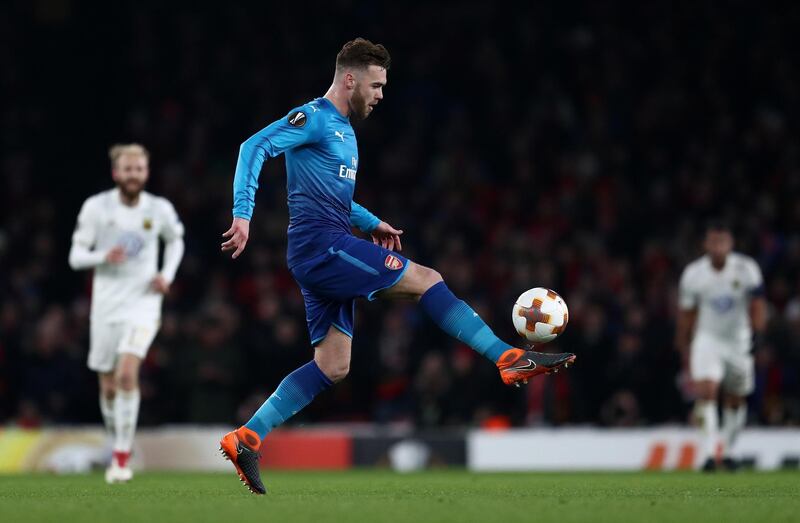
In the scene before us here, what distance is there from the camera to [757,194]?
17.6 m

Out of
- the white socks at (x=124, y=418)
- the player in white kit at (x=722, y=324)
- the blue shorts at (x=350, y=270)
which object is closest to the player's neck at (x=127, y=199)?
the white socks at (x=124, y=418)

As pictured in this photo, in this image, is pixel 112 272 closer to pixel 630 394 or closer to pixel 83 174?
pixel 630 394

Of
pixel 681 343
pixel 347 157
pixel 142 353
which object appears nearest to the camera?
pixel 347 157

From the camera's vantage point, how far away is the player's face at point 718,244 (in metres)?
12.0

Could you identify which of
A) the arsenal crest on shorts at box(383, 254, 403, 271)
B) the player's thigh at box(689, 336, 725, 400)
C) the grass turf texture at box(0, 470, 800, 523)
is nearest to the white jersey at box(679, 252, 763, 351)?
the player's thigh at box(689, 336, 725, 400)

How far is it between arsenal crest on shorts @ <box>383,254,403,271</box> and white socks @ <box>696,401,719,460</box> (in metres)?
5.49

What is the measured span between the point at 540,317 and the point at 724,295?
540 centimetres

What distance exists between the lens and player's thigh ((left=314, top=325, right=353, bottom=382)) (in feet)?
25.2

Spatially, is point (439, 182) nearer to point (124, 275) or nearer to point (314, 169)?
point (124, 275)

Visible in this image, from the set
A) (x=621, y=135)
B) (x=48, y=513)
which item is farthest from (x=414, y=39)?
(x=48, y=513)

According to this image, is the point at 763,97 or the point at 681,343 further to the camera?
the point at 763,97

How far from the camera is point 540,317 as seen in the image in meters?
7.31

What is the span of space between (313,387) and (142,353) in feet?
9.90

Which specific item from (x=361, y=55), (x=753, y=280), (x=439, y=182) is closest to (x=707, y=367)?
(x=753, y=280)
